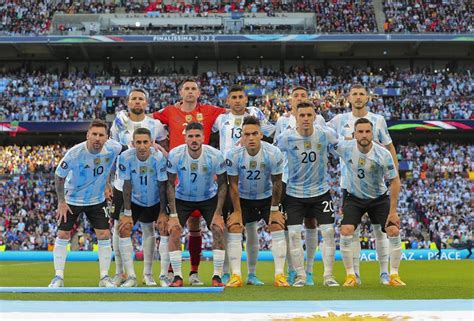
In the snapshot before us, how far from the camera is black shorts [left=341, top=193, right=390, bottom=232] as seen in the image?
9.74 metres

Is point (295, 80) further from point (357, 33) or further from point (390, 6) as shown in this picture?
point (390, 6)

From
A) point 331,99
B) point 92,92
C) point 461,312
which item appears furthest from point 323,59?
point 461,312

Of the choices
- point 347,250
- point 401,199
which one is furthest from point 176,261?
point 401,199

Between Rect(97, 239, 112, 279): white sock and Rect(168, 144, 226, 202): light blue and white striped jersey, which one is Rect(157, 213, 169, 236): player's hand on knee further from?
Rect(97, 239, 112, 279): white sock

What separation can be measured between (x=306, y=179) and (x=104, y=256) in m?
2.79

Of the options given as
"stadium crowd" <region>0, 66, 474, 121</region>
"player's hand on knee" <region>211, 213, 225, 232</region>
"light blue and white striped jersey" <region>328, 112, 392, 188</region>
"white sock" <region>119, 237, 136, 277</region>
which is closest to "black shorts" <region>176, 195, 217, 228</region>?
"player's hand on knee" <region>211, 213, 225, 232</region>

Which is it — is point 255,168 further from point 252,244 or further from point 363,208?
point 363,208

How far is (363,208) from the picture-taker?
983 centimetres

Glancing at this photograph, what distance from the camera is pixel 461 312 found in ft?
18.0

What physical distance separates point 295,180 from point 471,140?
38.2m

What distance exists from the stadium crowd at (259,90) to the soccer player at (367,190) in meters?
32.7

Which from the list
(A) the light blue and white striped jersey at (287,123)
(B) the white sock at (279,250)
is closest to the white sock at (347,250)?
(B) the white sock at (279,250)

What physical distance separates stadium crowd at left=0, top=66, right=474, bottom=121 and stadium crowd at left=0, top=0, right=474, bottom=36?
9.93 feet

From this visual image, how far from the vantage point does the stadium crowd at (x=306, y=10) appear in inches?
1877
